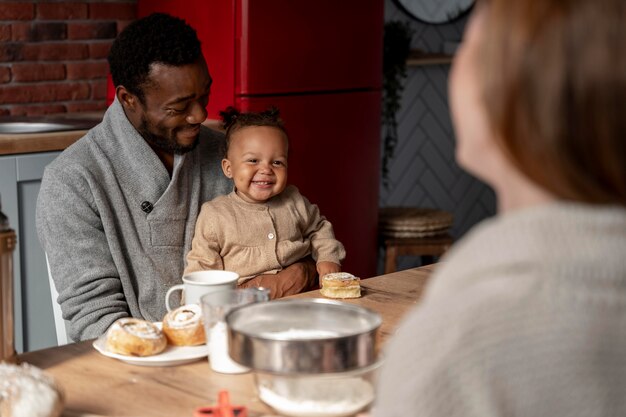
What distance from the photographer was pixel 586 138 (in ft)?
2.57

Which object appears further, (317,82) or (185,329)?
(317,82)

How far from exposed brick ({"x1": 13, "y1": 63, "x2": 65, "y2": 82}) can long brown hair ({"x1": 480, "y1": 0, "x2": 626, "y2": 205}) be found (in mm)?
3333

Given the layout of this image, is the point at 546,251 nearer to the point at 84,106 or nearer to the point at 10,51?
the point at 10,51

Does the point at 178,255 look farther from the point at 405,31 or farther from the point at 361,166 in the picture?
the point at 405,31

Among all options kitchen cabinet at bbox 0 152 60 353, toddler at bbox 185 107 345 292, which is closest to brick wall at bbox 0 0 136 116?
kitchen cabinet at bbox 0 152 60 353

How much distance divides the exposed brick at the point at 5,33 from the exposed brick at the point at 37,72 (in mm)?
107

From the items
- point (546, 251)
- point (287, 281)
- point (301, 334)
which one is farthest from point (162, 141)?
point (546, 251)

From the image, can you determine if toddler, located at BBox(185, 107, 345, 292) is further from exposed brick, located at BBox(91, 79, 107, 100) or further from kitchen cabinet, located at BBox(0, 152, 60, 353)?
exposed brick, located at BBox(91, 79, 107, 100)

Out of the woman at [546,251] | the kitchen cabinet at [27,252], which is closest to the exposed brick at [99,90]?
the kitchen cabinet at [27,252]

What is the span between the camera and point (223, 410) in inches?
51.3

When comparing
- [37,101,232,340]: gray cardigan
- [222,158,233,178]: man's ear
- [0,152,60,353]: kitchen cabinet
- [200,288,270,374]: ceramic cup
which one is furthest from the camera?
[0,152,60,353]: kitchen cabinet

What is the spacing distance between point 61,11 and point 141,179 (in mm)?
1891

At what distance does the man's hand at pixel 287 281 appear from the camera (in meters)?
2.32

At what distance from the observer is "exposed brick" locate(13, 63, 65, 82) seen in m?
3.87
